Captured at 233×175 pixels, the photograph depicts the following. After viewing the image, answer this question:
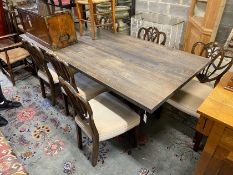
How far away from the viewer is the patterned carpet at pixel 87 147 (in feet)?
5.38

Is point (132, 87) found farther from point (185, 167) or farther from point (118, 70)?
point (185, 167)

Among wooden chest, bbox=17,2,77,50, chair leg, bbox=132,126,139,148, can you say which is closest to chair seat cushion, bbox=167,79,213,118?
chair leg, bbox=132,126,139,148

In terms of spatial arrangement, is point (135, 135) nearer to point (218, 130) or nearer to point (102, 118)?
point (102, 118)

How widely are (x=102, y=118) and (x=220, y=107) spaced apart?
859 mm

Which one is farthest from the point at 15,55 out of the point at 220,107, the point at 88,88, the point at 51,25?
the point at 220,107

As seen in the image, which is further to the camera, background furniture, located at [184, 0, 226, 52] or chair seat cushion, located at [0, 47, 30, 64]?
chair seat cushion, located at [0, 47, 30, 64]

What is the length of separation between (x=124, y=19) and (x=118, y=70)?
2.04 meters

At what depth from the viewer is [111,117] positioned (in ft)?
5.10

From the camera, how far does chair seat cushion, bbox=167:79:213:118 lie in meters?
1.62

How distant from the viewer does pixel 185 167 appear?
1631 millimetres

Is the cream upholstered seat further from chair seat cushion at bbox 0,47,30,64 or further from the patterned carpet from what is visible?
chair seat cushion at bbox 0,47,30,64

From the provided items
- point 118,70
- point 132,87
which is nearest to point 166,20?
point 118,70

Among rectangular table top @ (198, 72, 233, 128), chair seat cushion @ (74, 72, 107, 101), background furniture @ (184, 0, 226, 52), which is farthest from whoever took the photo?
background furniture @ (184, 0, 226, 52)

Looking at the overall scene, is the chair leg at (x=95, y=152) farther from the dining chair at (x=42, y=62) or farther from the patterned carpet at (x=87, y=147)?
the dining chair at (x=42, y=62)
